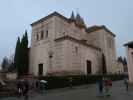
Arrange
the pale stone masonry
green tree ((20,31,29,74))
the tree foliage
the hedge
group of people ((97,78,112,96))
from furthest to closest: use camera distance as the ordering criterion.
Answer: green tree ((20,31,29,74)) → the tree foliage → the pale stone masonry → the hedge → group of people ((97,78,112,96))

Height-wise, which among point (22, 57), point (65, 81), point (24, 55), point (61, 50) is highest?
point (61, 50)

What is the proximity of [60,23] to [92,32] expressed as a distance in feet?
47.2

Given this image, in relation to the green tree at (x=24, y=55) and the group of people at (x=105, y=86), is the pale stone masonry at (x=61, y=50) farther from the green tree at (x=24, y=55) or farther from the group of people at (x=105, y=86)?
the group of people at (x=105, y=86)

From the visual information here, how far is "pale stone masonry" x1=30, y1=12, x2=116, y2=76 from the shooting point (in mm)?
34781

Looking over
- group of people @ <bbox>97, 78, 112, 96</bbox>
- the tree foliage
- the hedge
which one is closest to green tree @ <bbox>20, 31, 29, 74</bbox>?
the tree foliage

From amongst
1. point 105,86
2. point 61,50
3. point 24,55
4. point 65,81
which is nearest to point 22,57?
point 24,55

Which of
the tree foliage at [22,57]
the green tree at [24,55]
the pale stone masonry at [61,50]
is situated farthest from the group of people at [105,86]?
the green tree at [24,55]

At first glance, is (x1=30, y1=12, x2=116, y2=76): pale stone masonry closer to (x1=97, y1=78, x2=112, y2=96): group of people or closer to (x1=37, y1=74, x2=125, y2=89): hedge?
(x1=37, y1=74, x2=125, y2=89): hedge

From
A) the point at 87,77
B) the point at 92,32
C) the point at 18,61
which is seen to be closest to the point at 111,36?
the point at 92,32

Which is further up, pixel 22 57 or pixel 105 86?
pixel 22 57

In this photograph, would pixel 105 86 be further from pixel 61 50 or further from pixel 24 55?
pixel 24 55

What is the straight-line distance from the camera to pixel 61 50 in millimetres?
35031

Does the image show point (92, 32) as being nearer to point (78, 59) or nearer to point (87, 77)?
point (78, 59)

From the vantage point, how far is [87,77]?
32.9m
